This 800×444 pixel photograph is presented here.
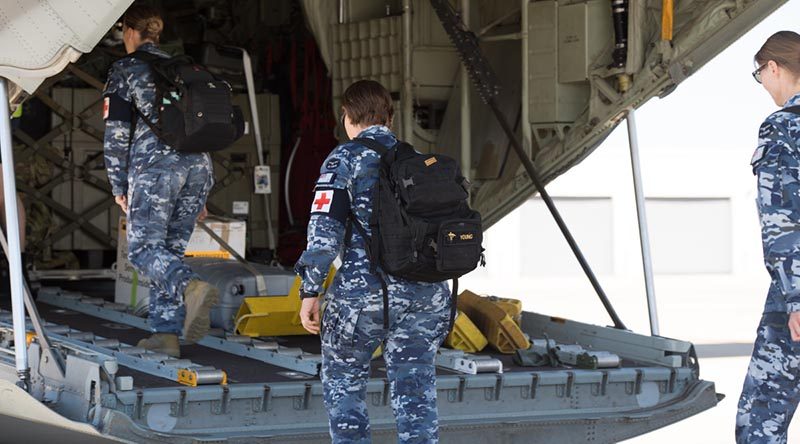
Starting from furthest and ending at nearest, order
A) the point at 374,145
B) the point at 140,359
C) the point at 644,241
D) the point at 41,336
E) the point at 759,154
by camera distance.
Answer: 1. the point at 644,241
2. the point at 140,359
3. the point at 41,336
4. the point at 759,154
5. the point at 374,145

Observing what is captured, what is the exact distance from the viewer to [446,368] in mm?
6270

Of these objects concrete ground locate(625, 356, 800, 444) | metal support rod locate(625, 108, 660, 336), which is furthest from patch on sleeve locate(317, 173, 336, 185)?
concrete ground locate(625, 356, 800, 444)

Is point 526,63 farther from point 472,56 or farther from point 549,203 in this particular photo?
point 549,203

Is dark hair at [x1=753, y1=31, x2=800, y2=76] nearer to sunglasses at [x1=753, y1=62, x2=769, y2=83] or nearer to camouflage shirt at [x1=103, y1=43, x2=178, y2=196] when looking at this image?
sunglasses at [x1=753, y1=62, x2=769, y2=83]

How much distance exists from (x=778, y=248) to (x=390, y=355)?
4.66ft

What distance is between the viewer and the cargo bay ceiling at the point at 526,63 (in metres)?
6.89

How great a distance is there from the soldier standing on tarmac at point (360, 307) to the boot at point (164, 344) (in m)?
1.76

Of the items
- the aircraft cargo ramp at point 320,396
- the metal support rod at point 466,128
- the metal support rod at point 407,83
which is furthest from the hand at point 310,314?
the metal support rod at point 407,83

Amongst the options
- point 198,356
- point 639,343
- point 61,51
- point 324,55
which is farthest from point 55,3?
point 324,55

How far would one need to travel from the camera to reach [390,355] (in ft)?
15.8

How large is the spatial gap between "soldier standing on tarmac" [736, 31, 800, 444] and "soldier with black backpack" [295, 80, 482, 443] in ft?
3.46

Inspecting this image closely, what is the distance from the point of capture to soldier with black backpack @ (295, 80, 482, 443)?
15.1ft

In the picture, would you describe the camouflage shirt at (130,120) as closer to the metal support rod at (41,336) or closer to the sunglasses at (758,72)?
the metal support rod at (41,336)

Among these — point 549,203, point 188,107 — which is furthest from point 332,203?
point 549,203
